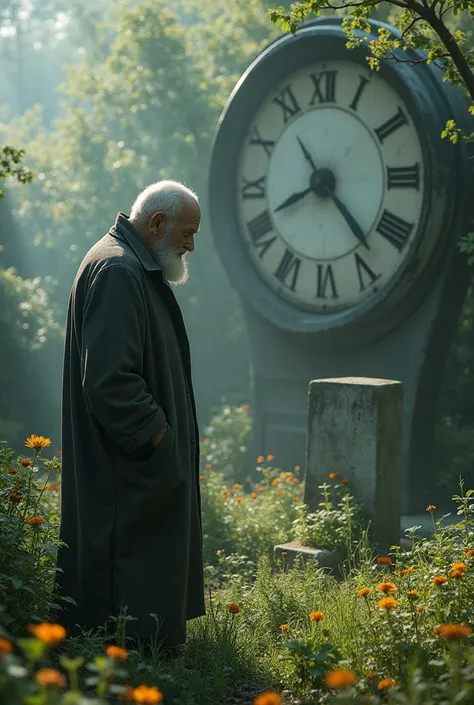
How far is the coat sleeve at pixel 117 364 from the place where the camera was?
368 centimetres

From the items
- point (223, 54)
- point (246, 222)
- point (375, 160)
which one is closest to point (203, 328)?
point (223, 54)

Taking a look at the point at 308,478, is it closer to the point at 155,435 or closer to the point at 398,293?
the point at 398,293

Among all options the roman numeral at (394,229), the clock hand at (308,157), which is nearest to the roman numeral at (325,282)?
the roman numeral at (394,229)

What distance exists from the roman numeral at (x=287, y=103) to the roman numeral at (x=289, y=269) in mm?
1030

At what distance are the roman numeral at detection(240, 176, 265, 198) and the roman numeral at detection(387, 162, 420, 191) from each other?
1.26 m

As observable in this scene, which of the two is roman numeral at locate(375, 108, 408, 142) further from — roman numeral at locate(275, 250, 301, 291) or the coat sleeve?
the coat sleeve

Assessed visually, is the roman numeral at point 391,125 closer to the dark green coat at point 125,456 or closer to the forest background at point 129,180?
the forest background at point 129,180

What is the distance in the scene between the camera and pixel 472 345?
805cm

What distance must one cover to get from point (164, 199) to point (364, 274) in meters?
3.54

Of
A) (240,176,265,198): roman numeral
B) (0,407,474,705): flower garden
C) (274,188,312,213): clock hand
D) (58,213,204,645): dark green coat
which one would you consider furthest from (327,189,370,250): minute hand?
(58,213,204,645): dark green coat

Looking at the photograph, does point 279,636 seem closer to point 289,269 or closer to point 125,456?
point 125,456

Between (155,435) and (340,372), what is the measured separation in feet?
13.2

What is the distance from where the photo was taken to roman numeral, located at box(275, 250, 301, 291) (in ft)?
25.7

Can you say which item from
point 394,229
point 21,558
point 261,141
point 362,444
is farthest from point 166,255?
point 261,141
